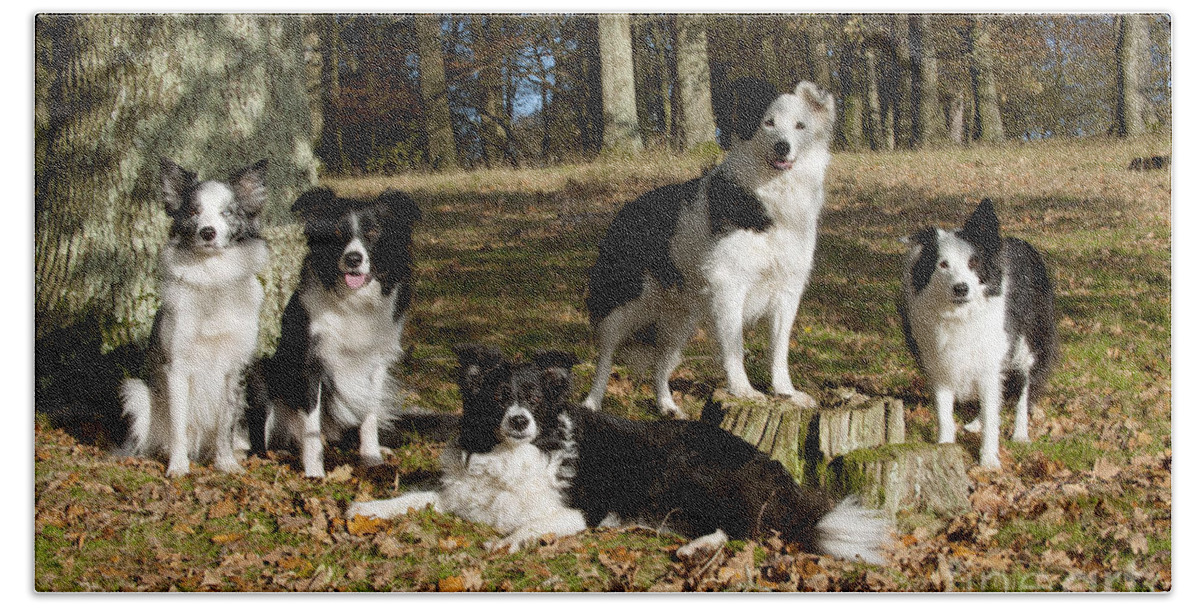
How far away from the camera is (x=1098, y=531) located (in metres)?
4.97

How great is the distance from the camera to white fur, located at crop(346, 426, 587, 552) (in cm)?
452

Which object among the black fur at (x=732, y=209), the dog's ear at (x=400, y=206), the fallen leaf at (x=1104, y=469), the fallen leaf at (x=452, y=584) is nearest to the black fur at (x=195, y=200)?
the dog's ear at (x=400, y=206)

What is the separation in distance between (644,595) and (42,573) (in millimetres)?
2852

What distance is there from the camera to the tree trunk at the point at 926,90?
5293 millimetres

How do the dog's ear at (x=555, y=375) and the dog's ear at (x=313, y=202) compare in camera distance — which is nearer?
the dog's ear at (x=555, y=375)

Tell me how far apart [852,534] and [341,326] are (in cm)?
261

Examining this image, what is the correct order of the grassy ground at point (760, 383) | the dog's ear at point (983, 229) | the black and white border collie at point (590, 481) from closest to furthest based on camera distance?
the black and white border collie at point (590, 481) → the grassy ground at point (760, 383) → the dog's ear at point (983, 229)

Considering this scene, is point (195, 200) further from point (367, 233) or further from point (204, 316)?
point (367, 233)

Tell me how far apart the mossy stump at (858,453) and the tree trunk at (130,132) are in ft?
8.67

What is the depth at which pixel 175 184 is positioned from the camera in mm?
5059

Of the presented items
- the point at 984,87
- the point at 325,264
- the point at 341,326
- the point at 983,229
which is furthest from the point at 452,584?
the point at 984,87

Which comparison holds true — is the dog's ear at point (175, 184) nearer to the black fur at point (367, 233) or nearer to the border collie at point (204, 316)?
the border collie at point (204, 316)

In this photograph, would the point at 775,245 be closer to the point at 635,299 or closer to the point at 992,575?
the point at 635,299

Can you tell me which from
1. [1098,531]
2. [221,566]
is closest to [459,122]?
[221,566]
